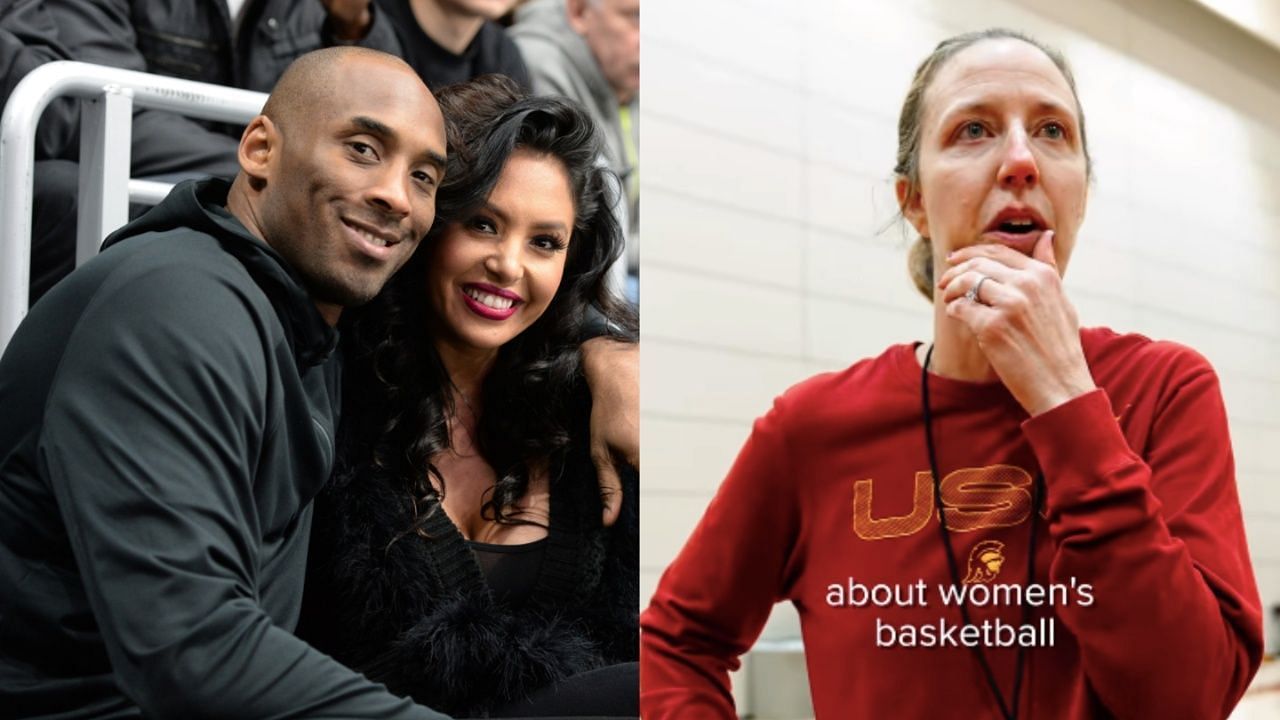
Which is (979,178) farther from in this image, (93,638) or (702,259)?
(93,638)

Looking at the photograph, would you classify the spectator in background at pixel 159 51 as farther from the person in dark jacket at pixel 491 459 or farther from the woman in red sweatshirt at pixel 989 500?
the woman in red sweatshirt at pixel 989 500

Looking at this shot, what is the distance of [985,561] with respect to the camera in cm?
148

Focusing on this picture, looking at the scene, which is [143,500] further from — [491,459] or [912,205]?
[912,205]

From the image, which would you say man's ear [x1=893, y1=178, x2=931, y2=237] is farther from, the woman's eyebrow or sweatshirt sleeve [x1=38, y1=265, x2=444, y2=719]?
sweatshirt sleeve [x1=38, y1=265, x2=444, y2=719]

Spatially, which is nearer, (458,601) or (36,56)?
(36,56)

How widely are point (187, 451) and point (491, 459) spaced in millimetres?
379

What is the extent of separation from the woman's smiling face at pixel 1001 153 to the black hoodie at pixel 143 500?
Result: 76cm

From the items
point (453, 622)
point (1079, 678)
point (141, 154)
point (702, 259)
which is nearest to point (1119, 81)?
point (702, 259)

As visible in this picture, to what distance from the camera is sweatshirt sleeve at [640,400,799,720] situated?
60.2 inches

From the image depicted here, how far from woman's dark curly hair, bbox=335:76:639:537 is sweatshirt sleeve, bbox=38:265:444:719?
0.59ft

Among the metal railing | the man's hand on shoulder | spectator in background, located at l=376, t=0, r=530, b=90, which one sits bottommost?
the man's hand on shoulder

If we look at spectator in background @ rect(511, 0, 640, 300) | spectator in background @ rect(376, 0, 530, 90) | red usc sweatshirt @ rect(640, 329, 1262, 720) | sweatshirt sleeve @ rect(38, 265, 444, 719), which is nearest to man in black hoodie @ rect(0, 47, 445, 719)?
sweatshirt sleeve @ rect(38, 265, 444, 719)

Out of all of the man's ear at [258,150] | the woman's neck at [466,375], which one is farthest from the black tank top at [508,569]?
the man's ear at [258,150]

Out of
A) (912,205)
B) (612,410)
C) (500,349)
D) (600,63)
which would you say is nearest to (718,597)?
(612,410)
